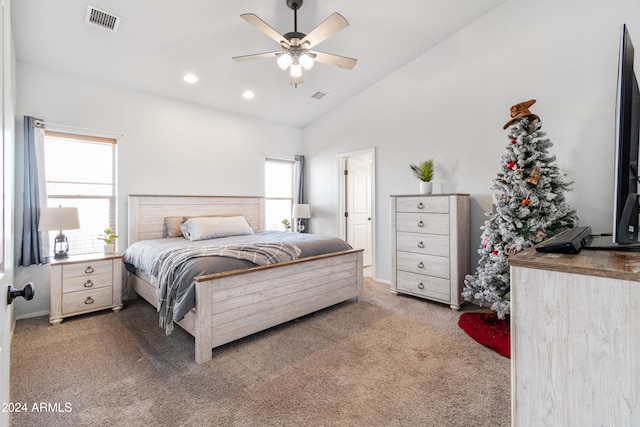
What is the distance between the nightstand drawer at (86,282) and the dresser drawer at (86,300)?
1.6 inches

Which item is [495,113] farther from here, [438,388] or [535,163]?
[438,388]

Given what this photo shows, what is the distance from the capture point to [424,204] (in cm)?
360

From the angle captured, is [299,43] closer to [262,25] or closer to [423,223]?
[262,25]

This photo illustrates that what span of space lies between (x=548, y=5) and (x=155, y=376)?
4838 millimetres

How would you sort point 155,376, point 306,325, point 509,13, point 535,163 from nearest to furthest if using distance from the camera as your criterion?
1. point 155,376
2. point 535,163
3. point 306,325
4. point 509,13

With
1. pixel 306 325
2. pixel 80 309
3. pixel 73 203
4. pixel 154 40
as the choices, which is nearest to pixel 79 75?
pixel 154 40

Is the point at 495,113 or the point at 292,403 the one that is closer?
the point at 292,403

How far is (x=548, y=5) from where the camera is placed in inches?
120

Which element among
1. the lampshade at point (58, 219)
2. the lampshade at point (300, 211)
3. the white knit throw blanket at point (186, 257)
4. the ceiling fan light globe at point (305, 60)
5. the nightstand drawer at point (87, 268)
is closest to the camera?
the white knit throw blanket at point (186, 257)

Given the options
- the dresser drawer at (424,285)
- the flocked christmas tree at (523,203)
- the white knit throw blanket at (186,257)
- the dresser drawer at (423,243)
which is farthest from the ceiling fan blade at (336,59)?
the dresser drawer at (424,285)

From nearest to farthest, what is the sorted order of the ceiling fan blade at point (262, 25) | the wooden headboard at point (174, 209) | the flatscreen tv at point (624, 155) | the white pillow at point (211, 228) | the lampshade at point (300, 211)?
1. the flatscreen tv at point (624, 155)
2. the ceiling fan blade at point (262, 25)
3. the white pillow at point (211, 228)
4. the wooden headboard at point (174, 209)
5. the lampshade at point (300, 211)

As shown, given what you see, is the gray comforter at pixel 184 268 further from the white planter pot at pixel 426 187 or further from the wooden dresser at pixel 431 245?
the white planter pot at pixel 426 187

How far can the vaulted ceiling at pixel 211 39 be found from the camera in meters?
2.72

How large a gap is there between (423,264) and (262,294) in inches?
79.8
